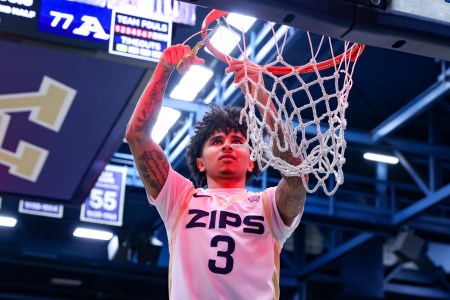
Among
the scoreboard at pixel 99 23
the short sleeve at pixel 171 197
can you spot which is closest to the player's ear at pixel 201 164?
the short sleeve at pixel 171 197

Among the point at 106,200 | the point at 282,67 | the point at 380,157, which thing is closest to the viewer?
the point at 282,67

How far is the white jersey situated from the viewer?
9.88 feet

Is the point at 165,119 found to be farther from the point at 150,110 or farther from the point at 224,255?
the point at 224,255

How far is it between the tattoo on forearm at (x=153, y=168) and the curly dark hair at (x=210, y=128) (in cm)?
29

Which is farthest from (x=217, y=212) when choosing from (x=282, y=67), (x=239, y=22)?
(x=239, y=22)

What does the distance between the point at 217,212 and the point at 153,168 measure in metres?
0.33

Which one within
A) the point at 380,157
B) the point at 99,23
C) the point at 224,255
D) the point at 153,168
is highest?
the point at 99,23

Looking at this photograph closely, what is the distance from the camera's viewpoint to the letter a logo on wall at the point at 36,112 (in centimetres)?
561

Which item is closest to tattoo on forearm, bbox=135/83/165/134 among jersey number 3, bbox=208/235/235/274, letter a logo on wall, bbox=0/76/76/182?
jersey number 3, bbox=208/235/235/274

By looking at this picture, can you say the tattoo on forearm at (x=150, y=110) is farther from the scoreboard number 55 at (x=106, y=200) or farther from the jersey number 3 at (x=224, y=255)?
the scoreboard number 55 at (x=106, y=200)

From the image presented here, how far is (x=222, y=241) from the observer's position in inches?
121

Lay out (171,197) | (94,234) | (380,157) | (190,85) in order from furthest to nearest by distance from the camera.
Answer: (94,234) → (380,157) → (190,85) → (171,197)

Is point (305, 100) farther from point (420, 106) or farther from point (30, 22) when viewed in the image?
point (30, 22)

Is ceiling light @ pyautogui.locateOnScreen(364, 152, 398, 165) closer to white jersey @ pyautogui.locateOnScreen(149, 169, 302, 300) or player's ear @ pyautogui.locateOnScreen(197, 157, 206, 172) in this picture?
player's ear @ pyautogui.locateOnScreen(197, 157, 206, 172)
